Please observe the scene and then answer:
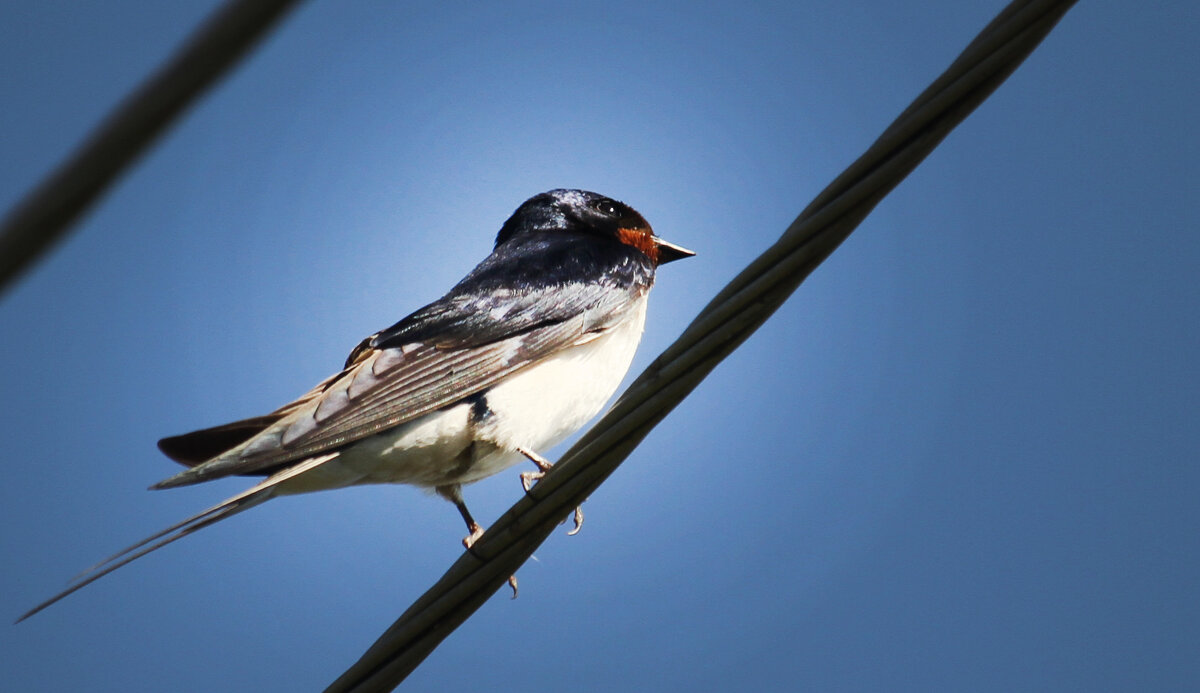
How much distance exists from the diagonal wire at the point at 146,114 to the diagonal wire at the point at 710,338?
148cm

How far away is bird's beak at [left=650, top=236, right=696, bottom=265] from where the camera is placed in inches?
216

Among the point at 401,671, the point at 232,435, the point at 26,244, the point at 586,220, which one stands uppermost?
the point at 586,220

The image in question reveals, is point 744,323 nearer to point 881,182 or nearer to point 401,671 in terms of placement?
point 881,182

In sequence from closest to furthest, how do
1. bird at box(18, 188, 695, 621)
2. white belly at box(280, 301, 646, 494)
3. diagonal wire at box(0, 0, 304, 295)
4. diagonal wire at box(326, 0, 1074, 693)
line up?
diagonal wire at box(0, 0, 304, 295) < diagonal wire at box(326, 0, 1074, 693) < bird at box(18, 188, 695, 621) < white belly at box(280, 301, 646, 494)

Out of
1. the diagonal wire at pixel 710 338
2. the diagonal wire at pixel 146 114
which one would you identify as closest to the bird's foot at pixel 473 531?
the diagonal wire at pixel 710 338

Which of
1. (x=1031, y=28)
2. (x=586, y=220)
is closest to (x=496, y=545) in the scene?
(x=1031, y=28)

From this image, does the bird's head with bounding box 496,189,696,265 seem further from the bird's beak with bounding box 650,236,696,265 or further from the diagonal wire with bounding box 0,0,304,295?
the diagonal wire with bounding box 0,0,304,295

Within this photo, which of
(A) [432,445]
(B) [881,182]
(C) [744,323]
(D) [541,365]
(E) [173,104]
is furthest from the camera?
(D) [541,365]

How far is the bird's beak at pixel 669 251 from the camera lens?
5.49m

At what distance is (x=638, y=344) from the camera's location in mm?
4594

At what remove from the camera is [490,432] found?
3.85 metres

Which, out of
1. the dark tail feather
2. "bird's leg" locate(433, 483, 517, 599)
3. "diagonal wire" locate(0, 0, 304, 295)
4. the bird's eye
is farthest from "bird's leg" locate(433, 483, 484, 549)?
"diagonal wire" locate(0, 0, 304, 295)

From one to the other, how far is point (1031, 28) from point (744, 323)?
2.36ft

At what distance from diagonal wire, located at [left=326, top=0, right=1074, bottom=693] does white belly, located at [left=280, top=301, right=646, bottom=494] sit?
3.78 ft
